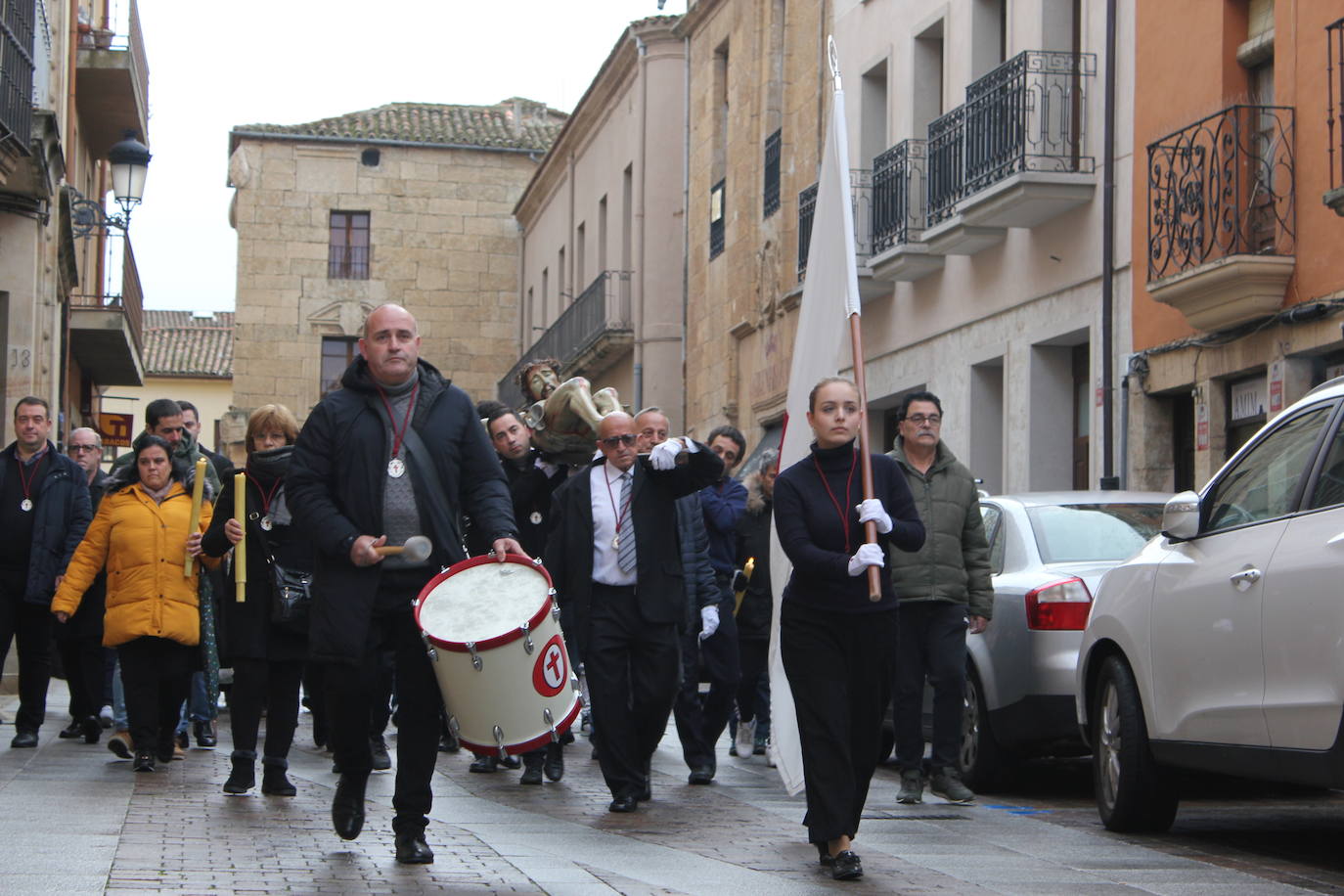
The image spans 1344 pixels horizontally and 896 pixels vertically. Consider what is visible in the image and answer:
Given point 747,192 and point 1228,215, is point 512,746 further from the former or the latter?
point 747,192

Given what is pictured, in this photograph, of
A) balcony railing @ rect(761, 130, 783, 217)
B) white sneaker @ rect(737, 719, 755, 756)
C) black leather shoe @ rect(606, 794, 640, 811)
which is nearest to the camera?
black leather shoe @ rect(606, 794, 640, 811)

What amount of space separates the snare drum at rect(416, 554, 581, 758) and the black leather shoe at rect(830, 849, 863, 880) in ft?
3.40

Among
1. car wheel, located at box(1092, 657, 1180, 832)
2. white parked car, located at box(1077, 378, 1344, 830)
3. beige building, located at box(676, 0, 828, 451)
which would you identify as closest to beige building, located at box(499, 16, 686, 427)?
beige building, located at box(676, 0, 828, 451)

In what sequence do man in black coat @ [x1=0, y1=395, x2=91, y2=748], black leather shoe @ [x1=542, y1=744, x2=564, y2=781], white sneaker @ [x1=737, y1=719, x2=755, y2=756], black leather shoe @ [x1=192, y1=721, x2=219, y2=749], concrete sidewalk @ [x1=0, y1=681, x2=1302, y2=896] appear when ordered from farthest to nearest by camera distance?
white sneaker @ [x1=737, y1=719, x2=755, y2=756], black leather shoe @ [x1=192, y1=721, x2=219, y2=749], man in black coat @ [x1=0, y1=395, x2=91, y2=748], black leather shoe @ [x1=542, y1=744, x2=564, y2=781], concrete sidewalk @ [x1=0, y1=681, x2=1302, y2=896]

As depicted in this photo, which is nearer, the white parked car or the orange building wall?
the white parked car

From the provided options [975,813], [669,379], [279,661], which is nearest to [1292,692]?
[975,813]

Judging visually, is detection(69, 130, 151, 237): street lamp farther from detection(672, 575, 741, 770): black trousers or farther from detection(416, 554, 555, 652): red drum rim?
detection(416, 554, 555, 652): red drum rim

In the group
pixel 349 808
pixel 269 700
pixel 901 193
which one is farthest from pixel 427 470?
pixel 901 193

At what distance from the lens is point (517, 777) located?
11.0 m

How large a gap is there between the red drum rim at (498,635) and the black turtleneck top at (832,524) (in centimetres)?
99

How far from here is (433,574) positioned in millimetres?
7312

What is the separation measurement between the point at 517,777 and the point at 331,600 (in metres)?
4.05

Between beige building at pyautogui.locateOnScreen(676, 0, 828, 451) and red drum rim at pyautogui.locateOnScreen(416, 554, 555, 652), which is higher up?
beige building at pyautogui.locateOnScreen(676, 0, 828, 451)

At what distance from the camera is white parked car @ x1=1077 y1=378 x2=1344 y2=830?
7105 mm
